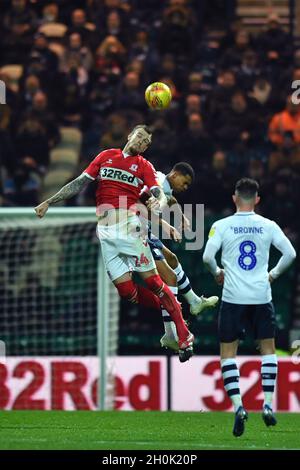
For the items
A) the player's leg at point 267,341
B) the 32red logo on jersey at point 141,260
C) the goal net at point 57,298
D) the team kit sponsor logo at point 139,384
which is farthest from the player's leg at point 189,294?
the goal net at point 57,298

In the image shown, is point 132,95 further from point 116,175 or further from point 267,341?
point 267,341

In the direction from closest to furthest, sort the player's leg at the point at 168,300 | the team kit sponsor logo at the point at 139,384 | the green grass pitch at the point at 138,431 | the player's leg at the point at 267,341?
the green grass pitch at the point at 138,431 < the player's leg at the point at 267,341 < the player's leg at the point at 168,300 < the team kit sponsor logo at the point at 139,384

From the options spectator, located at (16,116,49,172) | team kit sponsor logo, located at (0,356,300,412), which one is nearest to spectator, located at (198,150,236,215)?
team kit sponsor logo, located at (0,356,300,412)

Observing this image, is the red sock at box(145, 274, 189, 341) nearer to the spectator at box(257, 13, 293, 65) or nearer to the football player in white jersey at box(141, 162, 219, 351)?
the football player in white jersey at box(141, 162, 219, 351)

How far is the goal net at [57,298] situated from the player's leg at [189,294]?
3013 millimetres

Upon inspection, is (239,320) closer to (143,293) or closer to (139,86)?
(143,293)

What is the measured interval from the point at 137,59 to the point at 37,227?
3449 mm

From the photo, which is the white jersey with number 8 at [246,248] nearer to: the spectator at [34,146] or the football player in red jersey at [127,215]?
the football player in red jersey at [127,215]

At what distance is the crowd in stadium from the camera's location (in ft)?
58.7

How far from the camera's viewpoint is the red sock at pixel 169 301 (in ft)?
42.4

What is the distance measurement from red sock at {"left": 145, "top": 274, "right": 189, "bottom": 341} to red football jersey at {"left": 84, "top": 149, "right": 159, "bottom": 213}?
0.77 m

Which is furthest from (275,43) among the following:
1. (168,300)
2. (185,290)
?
(168,300)

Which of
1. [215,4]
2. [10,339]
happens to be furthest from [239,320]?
[215,4]

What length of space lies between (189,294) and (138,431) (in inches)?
69.8
